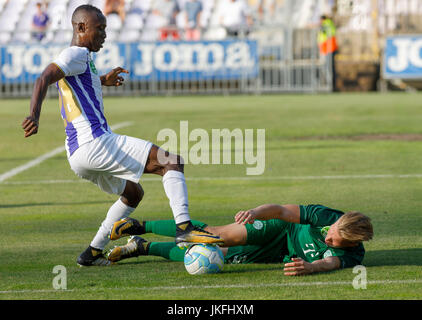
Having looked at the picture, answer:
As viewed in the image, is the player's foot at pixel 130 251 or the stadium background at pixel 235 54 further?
the stadium background at pixel 235 54

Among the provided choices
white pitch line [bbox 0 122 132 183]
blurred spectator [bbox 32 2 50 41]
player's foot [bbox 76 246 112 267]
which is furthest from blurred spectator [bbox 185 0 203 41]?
player's foot [bbox 76 246 112 267]

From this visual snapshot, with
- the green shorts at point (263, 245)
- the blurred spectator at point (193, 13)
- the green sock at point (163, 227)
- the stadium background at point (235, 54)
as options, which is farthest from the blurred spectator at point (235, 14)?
the green shorts at point (263, 245)

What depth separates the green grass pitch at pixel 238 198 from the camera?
6289 millimetres

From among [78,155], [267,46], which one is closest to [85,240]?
[78,155]

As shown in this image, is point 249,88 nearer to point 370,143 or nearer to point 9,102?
point 9,102

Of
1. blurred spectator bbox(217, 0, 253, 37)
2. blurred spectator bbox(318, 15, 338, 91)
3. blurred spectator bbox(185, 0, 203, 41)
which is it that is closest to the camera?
blurred spectator bbox(318, 15, 338, 91)

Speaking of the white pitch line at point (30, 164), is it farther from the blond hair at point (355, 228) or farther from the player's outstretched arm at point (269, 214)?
the blond hair at point (355, 228)

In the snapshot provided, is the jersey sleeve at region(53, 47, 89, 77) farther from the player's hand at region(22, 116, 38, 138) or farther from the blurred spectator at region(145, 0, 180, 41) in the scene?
the blurred spectator at region(145, 0, 180, 41)

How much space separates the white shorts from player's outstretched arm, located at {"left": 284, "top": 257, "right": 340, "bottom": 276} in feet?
4.56

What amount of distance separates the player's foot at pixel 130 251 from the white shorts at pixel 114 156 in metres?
0.62

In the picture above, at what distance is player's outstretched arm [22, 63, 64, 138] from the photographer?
6449mm

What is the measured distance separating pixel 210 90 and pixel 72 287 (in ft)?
81.8

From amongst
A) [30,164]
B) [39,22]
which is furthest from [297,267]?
[39,22]

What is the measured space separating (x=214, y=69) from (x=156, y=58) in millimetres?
2025
